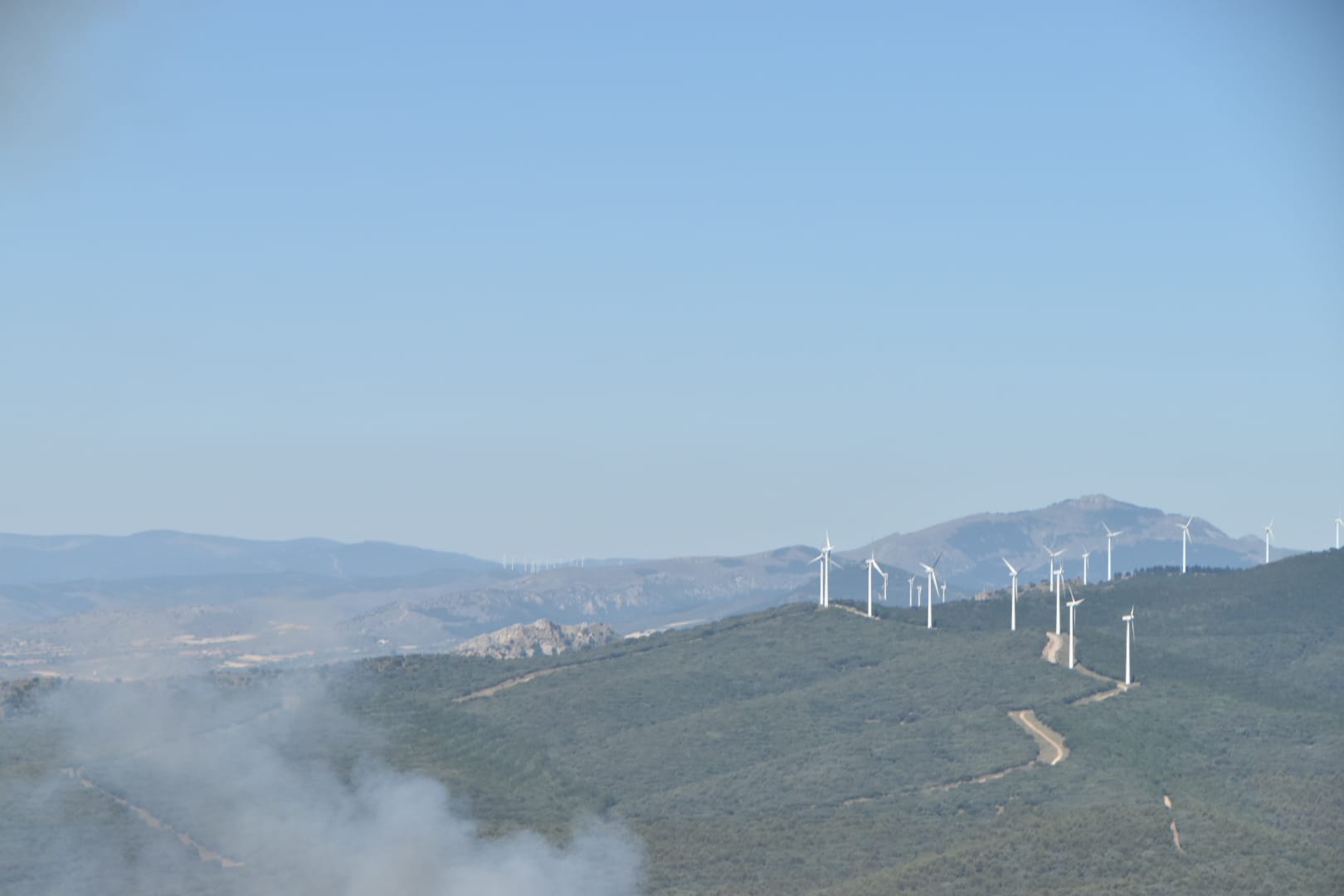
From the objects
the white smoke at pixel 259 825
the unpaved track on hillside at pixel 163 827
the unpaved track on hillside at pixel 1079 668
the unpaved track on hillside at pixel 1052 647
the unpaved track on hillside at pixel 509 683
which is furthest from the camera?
the unpaved track on hillside at pixel 1052 647

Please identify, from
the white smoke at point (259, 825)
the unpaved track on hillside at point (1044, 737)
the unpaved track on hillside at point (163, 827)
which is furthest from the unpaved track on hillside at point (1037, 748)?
the unpaved track on hillside at point (163, 827)

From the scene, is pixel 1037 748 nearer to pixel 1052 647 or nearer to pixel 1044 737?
pixel 1044 737

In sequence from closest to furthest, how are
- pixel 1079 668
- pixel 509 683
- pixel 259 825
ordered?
pixel 259 825 < pixel 1079 668 < pixel 509 683

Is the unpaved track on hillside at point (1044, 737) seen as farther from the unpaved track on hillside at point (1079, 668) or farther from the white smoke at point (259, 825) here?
the white smoke at point (259, 825)

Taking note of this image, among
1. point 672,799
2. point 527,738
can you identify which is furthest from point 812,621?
point 672,799

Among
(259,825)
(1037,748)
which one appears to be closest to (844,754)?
(1037,748)

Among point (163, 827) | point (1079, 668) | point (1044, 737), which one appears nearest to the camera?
point (163, 827)

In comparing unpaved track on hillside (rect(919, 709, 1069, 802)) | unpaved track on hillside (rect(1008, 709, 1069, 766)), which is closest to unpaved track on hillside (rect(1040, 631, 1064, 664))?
unpaved track on hillside (rect(1008, 709, 1069, 766))
